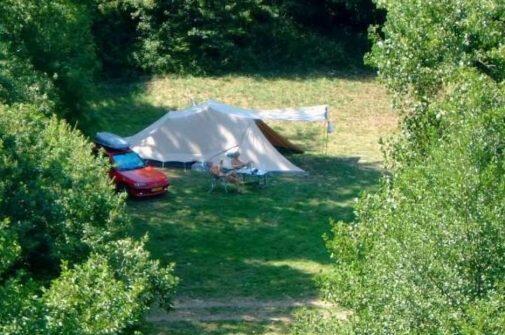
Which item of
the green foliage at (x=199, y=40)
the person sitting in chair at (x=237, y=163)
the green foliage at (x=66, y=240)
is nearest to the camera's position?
the green foliage at (x=66, y=240)

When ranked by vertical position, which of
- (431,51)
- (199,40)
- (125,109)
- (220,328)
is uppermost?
(199,40)

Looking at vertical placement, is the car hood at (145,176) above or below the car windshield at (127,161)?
below

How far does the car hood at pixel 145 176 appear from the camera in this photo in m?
25.4

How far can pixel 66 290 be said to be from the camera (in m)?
10.1

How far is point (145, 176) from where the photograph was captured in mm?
25609

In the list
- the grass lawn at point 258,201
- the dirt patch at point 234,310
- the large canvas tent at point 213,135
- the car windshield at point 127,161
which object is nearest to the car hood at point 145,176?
the car windshield at point 127,161

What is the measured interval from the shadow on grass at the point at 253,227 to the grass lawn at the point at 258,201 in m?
0.03

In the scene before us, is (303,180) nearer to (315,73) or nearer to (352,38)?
(315,73)

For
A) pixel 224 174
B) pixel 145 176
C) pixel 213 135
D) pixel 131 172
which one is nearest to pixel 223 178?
pixel 224 174

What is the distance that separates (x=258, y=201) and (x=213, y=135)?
4.09 meters

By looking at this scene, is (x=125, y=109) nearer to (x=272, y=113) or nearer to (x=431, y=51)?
(x=272, y=113)

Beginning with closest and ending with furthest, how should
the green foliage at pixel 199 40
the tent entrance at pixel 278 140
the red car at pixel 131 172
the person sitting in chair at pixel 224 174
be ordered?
the red car at pixel 131 172
the person sitting in chair at pixel 224 174
the tent entrance at pixel 278 140
the green foliage at pixel 199 40

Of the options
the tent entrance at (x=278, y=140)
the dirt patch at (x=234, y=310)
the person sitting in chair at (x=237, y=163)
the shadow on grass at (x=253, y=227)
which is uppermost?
the tent entrance at (x=278, y=140)

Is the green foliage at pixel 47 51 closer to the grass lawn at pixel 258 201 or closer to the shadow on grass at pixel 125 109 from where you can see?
the grass lawn at pixel 258 201
